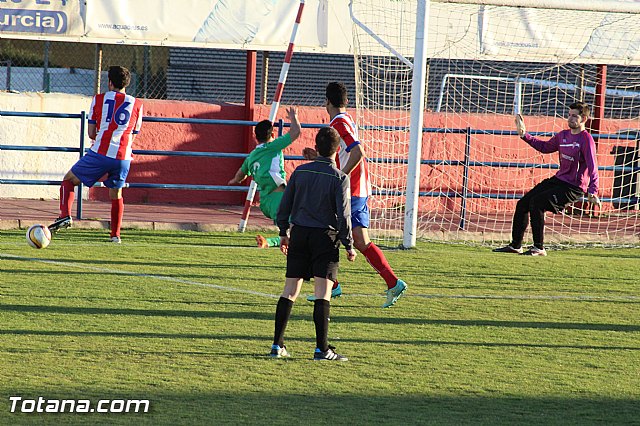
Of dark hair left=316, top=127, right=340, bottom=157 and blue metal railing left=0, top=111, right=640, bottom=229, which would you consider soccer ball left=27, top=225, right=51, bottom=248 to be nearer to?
blue metal railing left=0, top=111, right=640, bottom=229

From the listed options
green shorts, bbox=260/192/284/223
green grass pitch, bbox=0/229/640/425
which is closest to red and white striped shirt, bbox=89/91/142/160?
green grass pitch, bbox=0/229/640/425

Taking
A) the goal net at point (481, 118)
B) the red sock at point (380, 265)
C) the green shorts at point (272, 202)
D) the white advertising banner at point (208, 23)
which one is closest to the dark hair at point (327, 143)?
the red sock at point (380, 265)

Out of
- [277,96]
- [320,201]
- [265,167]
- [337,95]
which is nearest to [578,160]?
[277,96]

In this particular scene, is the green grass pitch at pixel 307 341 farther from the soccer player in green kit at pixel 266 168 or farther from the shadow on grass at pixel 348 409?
the soccer player in green kit at pixel 266 168

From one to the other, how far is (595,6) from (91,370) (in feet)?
29.1

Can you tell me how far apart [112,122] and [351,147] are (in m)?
3.96

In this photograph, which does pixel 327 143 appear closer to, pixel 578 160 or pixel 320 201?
pixel 320 201

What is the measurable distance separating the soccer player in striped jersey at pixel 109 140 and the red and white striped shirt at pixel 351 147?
3478 mm

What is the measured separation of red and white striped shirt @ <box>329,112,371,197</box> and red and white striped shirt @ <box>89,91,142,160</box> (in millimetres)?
3456

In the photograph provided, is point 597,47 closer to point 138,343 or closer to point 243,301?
point 243,301

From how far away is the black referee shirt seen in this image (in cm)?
671

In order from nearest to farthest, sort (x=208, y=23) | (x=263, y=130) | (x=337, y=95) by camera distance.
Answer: (x=337, y=95) < (x=263, y=130) < (x=208, y=23)

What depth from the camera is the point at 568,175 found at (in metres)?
12.2

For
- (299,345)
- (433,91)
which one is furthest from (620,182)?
(299,345)
